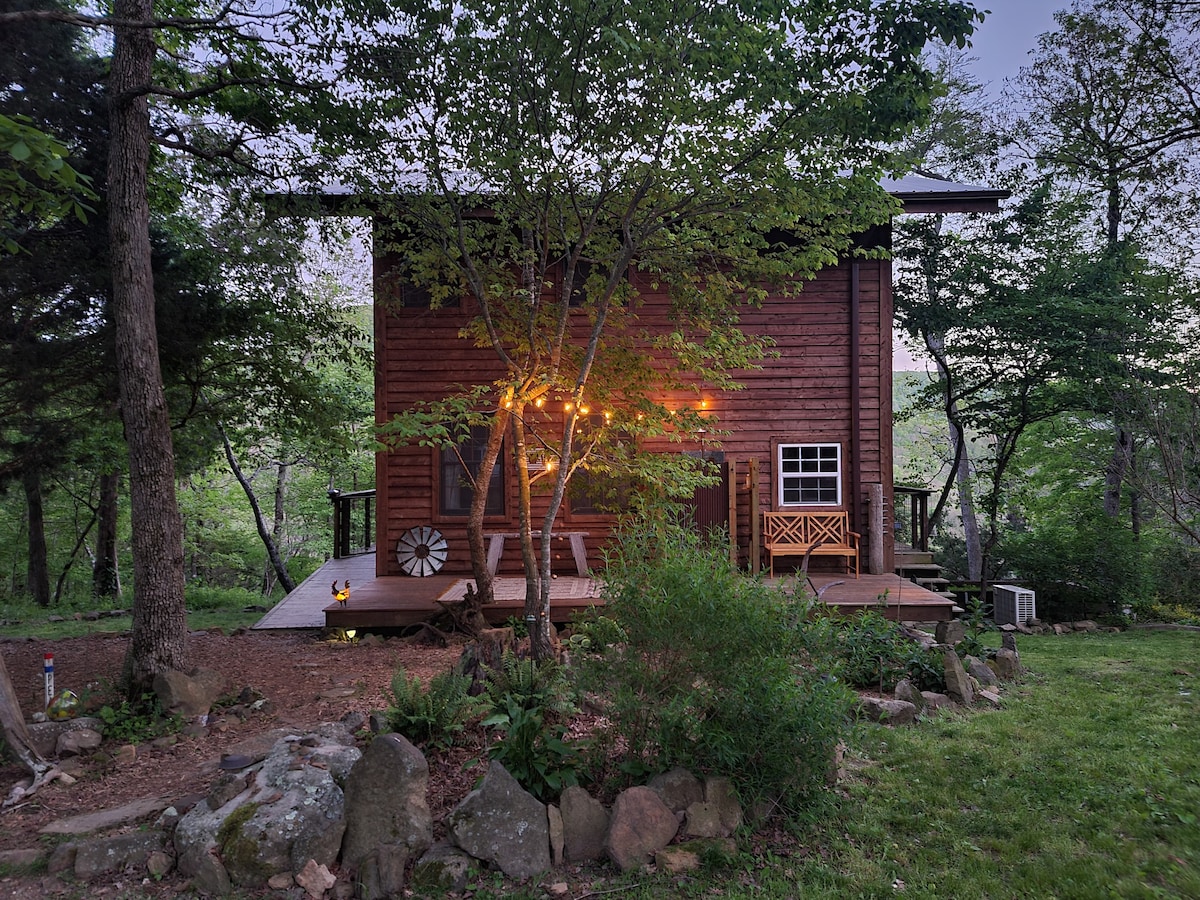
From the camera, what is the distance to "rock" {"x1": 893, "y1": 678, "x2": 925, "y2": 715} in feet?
17.0

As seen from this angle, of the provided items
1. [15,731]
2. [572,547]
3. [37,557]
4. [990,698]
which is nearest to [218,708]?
[15,731]

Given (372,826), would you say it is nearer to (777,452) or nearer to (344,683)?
(344,683)

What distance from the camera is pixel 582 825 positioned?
10.7ft

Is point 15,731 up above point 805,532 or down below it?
below

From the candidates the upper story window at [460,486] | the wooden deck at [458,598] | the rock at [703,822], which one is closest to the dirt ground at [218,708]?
the wooden deck at [458,598]

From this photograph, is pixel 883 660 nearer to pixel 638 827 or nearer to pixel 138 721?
pixel 638 827

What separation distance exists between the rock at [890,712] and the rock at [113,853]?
447 centimetres

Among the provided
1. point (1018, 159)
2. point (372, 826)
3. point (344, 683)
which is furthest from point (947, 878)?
point (1018, 159)

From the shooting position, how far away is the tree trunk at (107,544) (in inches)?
496

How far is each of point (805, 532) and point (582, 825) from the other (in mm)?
7492

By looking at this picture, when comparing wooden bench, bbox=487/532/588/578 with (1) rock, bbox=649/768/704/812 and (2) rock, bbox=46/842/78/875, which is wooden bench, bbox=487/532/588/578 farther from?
(2) rock, bbox=46/842/78/875

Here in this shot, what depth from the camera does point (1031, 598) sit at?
1016cm

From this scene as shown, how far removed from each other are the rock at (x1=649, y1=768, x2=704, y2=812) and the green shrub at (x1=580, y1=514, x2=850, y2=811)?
0.07 metres

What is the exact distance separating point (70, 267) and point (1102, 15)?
56.6 ft
